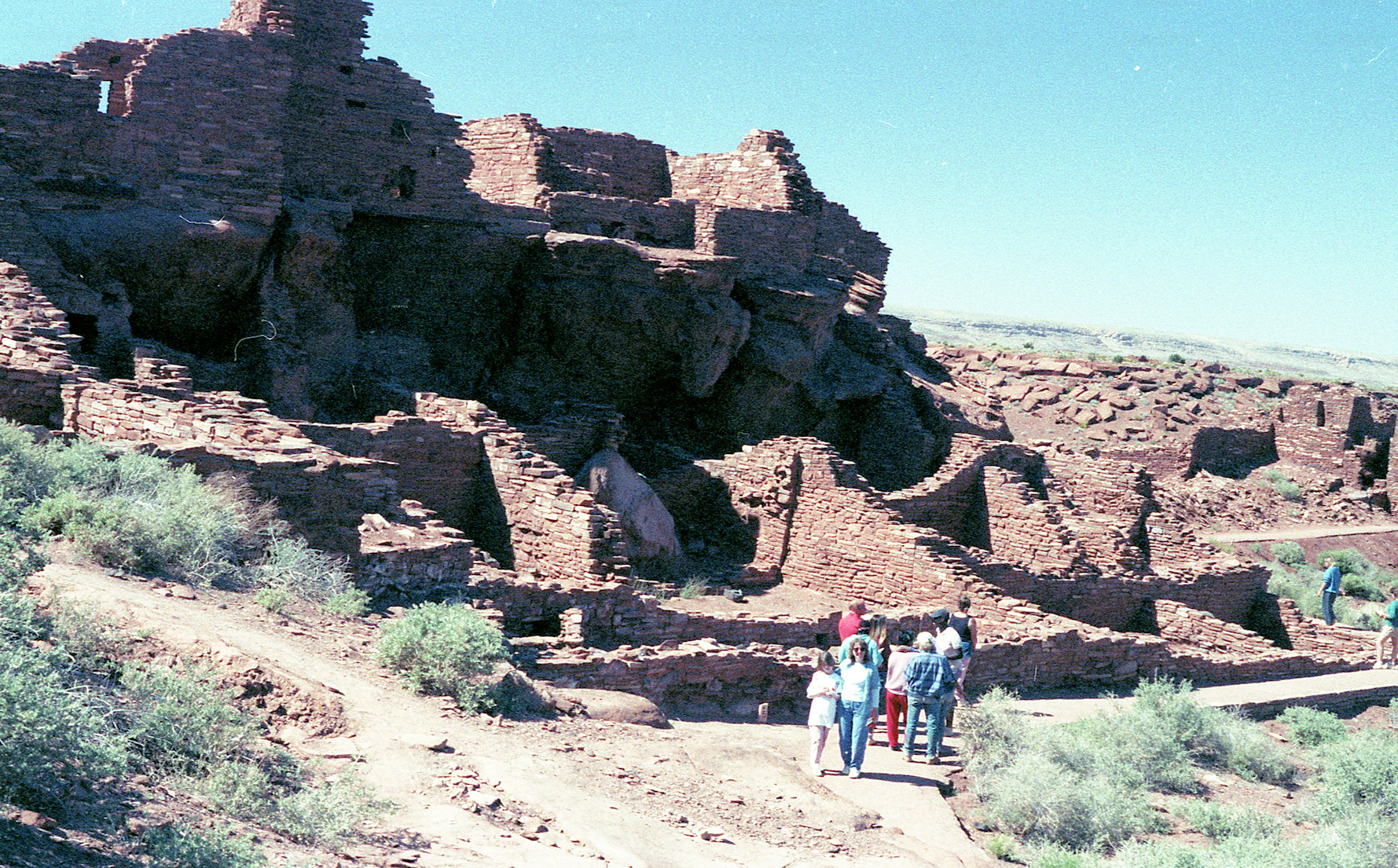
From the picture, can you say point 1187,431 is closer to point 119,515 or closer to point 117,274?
point 117,274

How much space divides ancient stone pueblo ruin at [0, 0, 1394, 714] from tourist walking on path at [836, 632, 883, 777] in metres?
1.68

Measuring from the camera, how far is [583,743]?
8.09 meters

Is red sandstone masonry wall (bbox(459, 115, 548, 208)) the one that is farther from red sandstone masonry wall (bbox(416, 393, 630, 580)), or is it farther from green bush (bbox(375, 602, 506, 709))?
green bush (bbox(375, 602, 506, 709))

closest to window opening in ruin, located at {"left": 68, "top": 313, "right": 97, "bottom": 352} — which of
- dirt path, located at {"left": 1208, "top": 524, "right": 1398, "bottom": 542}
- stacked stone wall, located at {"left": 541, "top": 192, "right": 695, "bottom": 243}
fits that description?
stacked stone wall, located at {"left": 541, "top": 192, "right": 695, "bottom": 243}

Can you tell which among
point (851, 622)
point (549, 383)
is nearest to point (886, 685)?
point (851, 622)

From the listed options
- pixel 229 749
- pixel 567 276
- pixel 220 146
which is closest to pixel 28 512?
pixel 229 749

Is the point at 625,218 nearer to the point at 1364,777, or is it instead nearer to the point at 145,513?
the point at 145,513

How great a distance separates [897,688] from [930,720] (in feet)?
1.25

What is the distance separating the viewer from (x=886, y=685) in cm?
1038

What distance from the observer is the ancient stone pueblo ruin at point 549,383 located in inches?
434

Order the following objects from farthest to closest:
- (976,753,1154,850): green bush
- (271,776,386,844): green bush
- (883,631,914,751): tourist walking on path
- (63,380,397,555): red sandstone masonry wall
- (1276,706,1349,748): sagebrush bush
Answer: (1276,706,1349,748): sagebrush bush, (883,631,914,751): tourist walking on path, (63,380,397,555): red sandstone masonry wall, (976,753,1154,850): green bush, (271,776,386,844): green bush

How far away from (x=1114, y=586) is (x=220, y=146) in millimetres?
13246

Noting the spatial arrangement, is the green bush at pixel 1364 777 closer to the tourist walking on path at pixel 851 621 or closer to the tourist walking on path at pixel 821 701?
the tourist walking on path at pixel 851 621

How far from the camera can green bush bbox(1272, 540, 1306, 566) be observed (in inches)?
1011
